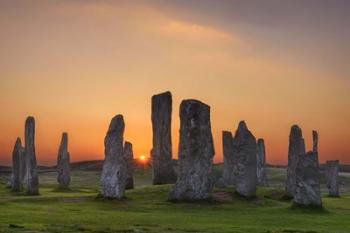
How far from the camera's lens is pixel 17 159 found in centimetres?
7475

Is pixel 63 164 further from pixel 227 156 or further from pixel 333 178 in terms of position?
pixel 333 178

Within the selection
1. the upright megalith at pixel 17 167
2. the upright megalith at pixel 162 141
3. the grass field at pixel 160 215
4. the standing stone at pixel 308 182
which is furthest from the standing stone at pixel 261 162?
the standing stone at pixel 308 182

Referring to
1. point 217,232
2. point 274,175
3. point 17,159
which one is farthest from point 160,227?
point 274,175

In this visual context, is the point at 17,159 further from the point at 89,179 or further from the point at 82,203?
the point at 89,179

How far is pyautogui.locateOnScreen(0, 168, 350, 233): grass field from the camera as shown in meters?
34.6

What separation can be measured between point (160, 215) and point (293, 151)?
2430 centimetres

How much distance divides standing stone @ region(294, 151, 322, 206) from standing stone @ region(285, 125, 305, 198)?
42.8 ft

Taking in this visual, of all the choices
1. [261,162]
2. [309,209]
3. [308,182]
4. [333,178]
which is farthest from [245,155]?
[261,162]

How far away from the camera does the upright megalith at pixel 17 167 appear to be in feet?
232

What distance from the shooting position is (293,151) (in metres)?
63.4

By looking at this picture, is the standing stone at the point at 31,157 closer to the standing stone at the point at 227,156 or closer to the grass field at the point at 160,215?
the grass field at the point at 160,215

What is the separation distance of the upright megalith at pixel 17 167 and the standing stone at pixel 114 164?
20.4 metres

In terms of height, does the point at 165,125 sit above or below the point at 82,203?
above

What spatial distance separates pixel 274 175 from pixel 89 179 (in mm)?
35859
